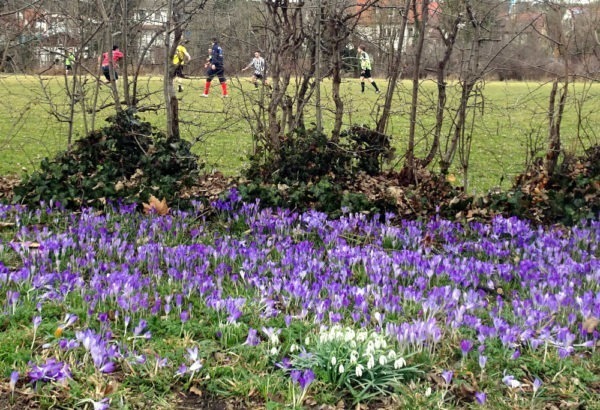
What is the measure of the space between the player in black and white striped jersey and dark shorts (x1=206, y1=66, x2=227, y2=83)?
528mm

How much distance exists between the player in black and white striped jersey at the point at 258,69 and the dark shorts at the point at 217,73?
1.73 ft

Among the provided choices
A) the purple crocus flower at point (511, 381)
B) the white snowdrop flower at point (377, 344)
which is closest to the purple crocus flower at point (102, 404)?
the white snowdrop flower at point (377, 344)

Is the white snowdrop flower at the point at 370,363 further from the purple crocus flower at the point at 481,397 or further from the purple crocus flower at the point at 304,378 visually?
the purple crocus flower at the point at 481,397

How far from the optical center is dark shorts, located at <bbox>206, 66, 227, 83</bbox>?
23.3ft

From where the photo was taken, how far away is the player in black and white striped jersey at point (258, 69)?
20.6 feet

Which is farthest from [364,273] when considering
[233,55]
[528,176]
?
[233,55]

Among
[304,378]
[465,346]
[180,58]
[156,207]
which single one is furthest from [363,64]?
[304,378]

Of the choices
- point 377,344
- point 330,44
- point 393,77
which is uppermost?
Result: point 330,44

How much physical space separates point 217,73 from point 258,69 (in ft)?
2.81

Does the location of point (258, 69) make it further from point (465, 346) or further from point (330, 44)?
point (465, 346)

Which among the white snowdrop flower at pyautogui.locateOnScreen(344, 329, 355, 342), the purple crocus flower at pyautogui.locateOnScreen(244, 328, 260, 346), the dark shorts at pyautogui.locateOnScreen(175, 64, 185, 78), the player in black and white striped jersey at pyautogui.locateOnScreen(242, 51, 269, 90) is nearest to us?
the white snowdrop flower at pyautogui.locateOnScreen(344, 329, 355, 342)

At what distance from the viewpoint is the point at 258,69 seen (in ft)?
21.6

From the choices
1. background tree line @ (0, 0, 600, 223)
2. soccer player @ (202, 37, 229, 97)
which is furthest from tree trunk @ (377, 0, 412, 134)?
soccer player @ (202, 37, 229, 97)

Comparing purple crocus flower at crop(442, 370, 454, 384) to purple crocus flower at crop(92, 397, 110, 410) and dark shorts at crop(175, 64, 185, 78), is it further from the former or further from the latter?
dark shorts at crop(175, 64, 185, 78)
